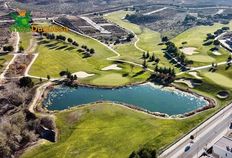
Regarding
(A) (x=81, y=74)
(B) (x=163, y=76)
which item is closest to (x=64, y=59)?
(A) (x=81, y=74)

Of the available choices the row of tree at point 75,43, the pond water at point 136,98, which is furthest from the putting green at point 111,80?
the row of tree at point 75,43

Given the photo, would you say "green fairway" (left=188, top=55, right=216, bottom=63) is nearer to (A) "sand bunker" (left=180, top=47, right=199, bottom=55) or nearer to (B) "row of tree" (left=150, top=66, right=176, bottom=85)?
(A) "sand bunker" (left=180, top=47, right=199, bottom=55)

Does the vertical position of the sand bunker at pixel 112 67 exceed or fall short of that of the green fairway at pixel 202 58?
it exceeds it

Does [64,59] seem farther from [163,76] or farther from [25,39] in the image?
[163,76]

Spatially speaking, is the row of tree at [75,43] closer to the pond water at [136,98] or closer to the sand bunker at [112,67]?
the sand bunker at [112,67]

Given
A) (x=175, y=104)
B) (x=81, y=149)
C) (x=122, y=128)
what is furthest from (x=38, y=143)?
(x=175, y=104)

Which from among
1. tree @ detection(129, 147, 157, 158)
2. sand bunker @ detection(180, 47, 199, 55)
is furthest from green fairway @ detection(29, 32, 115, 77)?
tree @ detection(129, 147, 157, 158)
